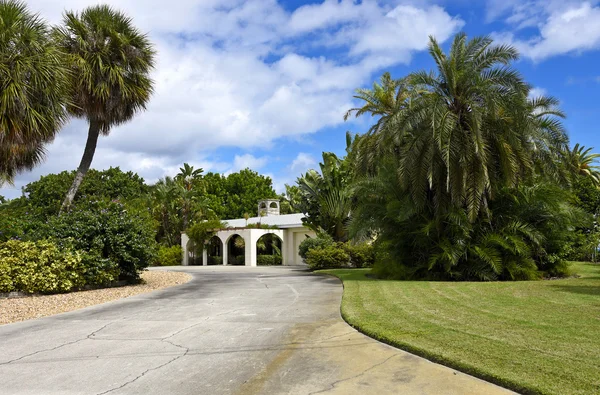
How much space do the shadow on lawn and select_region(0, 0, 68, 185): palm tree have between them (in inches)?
551

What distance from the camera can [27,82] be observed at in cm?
1281

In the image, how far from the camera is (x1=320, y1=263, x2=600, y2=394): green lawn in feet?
15.8

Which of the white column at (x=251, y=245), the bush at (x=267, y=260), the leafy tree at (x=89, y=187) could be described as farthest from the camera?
the leafy tree at (x=89, y=187)

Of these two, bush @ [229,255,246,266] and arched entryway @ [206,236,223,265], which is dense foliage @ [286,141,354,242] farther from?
arched entryway @ [206,236,223,265]

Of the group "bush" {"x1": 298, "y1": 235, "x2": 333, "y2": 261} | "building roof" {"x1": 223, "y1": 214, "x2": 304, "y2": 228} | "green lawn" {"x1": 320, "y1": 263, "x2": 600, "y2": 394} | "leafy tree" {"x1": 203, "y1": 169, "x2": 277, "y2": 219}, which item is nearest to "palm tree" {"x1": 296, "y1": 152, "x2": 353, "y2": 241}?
"bush" {"x1": 298, "y1": 235, "x2": 333, "y2": 261}

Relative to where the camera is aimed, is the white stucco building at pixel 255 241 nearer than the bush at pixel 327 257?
No

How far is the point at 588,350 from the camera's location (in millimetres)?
5582

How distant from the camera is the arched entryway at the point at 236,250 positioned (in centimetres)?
3775

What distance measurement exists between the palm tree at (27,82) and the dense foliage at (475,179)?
10.3 metres

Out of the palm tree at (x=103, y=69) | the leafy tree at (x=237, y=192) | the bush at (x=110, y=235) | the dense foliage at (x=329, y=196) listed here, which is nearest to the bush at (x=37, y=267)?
the bush at (x=110, y=235)

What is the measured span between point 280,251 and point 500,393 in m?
33.4

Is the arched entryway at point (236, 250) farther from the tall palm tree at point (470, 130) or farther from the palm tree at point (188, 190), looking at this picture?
the tall palm tree at point (470, 130)

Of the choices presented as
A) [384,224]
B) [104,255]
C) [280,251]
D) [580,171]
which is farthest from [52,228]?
[580,171]

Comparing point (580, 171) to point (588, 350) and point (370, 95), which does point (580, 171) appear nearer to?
point (370, 95)
